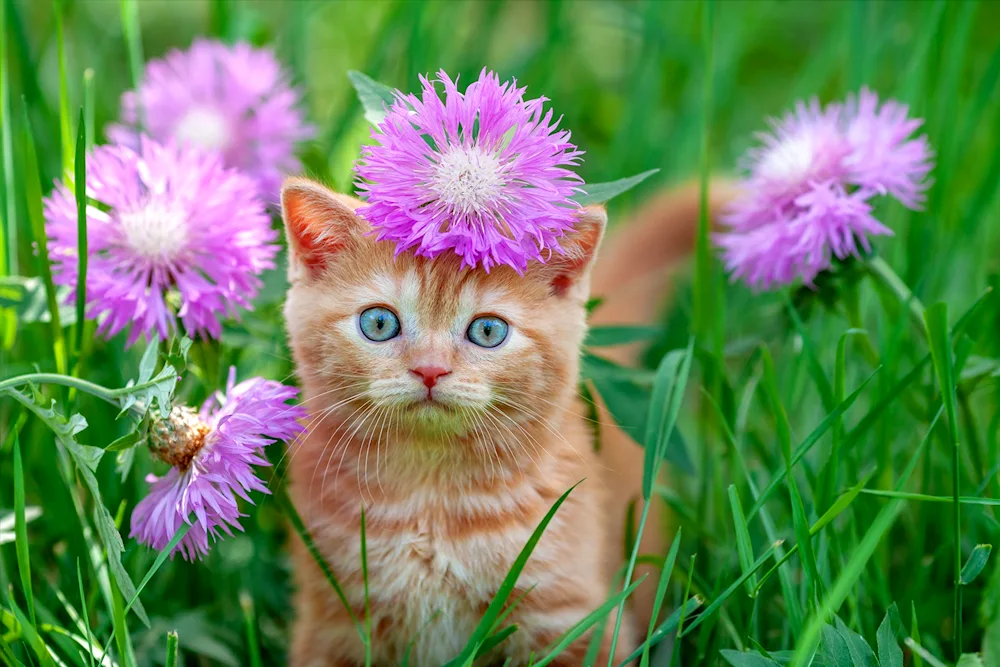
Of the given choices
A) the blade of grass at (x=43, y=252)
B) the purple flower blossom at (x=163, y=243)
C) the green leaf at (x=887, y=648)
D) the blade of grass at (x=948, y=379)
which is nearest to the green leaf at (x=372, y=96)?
the purple flower blossom at (x=163, y=243)

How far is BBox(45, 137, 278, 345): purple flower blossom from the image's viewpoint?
112 cm

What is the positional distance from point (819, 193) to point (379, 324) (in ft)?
2.02

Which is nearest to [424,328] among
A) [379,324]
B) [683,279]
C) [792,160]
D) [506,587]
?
[379,324]

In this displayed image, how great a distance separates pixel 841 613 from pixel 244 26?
1.63m

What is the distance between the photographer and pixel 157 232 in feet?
3.67

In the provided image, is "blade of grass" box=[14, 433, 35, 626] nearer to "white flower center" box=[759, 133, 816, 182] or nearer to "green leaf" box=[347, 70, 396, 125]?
"green leaf" box=[347, 70, 396, 125]

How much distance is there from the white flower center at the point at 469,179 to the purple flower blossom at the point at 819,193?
0.47 m

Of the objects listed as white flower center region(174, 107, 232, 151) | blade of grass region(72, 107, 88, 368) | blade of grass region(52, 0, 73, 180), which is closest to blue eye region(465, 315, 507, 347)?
blade of grass region(72, 107, 88, 368)

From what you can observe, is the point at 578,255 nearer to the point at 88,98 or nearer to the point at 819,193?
the point at 819,193

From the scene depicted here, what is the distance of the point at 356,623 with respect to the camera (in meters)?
1.06

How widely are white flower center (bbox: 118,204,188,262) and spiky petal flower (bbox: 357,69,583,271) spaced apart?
0.29 meters

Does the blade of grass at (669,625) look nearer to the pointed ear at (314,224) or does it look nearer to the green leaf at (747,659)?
the green leaf at (747,659)

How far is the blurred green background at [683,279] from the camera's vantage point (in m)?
1.28

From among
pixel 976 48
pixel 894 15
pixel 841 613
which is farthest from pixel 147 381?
pixel 976 48
